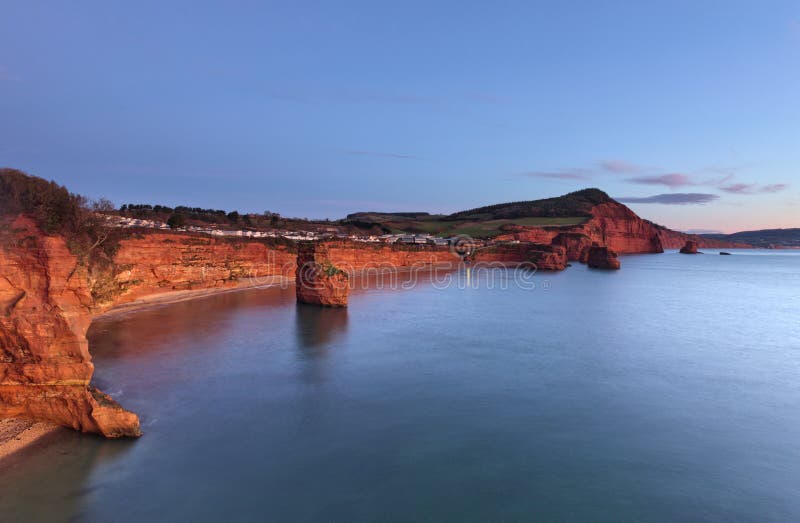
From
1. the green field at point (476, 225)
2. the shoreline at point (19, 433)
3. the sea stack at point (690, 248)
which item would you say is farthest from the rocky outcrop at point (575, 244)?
the shoreline at point (19, 433)

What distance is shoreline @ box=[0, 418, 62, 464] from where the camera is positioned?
8.34 meters

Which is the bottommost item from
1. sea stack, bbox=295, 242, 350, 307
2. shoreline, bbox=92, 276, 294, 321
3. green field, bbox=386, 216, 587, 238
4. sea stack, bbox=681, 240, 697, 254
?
shoreline, bbox=92, 276, 294, 321

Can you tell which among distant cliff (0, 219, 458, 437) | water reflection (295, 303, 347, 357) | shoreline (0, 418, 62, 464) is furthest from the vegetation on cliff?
water reflection (295, 303, 347, 357)

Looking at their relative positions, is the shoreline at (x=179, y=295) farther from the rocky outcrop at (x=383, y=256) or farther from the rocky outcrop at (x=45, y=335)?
the rocky outcrop at (x=45, y=335)

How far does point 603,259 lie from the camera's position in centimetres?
7631

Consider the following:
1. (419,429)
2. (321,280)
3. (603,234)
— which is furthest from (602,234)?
(419,429)

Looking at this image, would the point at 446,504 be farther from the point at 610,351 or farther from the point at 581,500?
the point at 610,351

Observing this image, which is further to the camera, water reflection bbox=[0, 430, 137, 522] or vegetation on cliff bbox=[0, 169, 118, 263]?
vegetation on cliff bbox=[0, 169, 118, 263]

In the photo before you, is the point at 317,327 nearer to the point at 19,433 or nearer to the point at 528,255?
the point at 19,433

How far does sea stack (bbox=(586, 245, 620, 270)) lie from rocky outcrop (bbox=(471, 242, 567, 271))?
5.18 metres

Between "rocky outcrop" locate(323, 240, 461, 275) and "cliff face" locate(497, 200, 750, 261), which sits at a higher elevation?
"cliff face" locate(497, 200, 750, 261)

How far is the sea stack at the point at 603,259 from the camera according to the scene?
75.1 meters

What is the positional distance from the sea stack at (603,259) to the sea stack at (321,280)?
204 ft

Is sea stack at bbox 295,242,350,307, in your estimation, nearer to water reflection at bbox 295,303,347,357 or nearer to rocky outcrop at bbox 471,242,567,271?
water reflection at bbox 295,303,347,357
